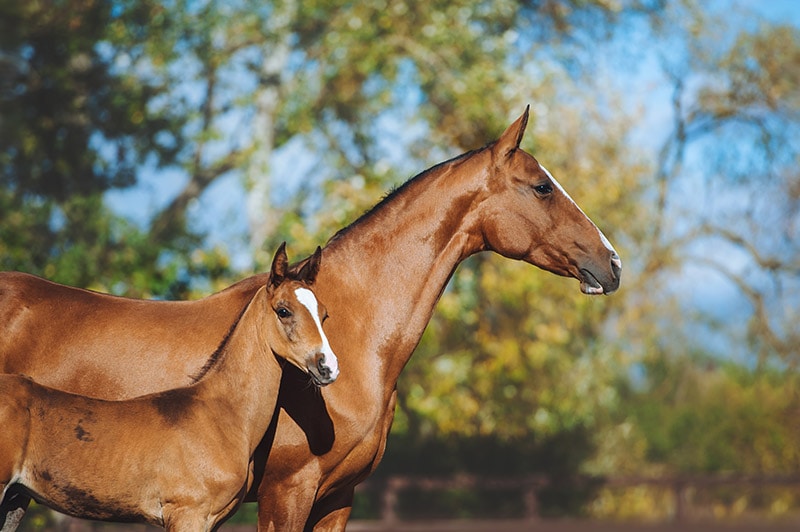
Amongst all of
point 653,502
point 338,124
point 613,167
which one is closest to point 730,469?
point 653,502

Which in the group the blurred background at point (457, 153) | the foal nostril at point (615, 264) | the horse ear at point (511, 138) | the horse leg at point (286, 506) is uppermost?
the horse ear at point (511, 138)

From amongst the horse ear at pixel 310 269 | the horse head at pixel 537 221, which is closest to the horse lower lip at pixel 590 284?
the horse head at pixel 537 221

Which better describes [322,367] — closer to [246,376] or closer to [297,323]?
[297,323]

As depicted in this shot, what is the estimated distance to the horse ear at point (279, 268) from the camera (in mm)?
4969

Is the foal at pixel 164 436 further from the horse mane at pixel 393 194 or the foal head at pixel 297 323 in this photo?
the horse mane at pixel 393 194

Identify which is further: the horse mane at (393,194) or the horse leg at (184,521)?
the horse mane at (393,194)

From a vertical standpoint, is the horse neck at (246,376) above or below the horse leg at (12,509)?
above

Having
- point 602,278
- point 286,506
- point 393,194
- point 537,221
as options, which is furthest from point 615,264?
point 286,506

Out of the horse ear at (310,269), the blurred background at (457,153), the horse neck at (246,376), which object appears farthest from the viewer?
the blurred background at (457,153)

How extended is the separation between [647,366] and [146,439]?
2615 cm

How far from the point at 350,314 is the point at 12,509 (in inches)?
76.4

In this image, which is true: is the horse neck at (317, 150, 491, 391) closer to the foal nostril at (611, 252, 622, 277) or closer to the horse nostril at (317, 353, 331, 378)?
the horse nostril at (317, 353, 331, 378)

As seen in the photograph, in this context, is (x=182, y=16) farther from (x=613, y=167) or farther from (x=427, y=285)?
(x=427, y=285)

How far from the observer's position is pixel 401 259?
5.49 meters
